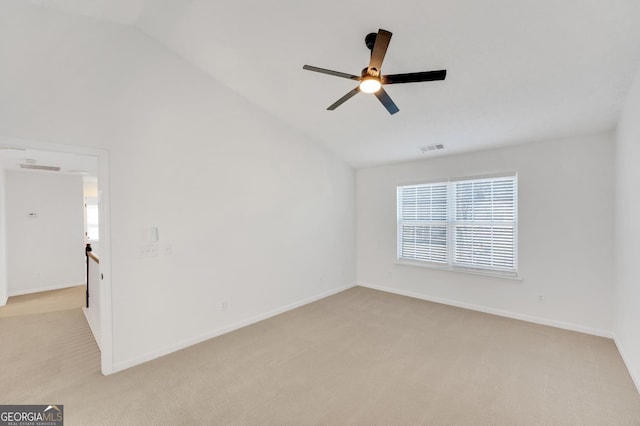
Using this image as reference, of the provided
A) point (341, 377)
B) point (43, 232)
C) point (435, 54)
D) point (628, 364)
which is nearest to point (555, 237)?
point (628, 364)

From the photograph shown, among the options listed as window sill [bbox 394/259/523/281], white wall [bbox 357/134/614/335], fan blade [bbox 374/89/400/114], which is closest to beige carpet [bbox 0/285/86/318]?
fan blade [bbox 374/89/400/114]

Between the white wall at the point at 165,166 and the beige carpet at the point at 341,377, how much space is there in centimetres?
51

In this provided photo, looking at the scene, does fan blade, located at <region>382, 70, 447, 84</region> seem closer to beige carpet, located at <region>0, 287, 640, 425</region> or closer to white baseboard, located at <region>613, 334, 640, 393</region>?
beige carpet, located at <region>0, 287, 640, 425</region>

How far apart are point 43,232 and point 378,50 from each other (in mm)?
7184

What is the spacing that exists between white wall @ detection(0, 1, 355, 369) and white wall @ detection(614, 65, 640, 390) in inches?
152

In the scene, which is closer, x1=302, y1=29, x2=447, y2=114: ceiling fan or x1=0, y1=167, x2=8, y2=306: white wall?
x1=302, y1=29, x2=447, y2=114: ceiling fan

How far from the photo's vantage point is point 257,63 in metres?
3.10

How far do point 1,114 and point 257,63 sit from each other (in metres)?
2.25

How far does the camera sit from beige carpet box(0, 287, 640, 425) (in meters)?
2.12

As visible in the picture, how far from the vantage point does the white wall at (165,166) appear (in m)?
2.38

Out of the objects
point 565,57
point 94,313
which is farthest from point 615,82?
point 94,313

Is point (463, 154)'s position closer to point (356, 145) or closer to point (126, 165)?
point (356, 145)

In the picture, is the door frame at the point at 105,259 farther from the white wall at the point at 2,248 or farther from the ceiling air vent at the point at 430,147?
the ceiling air vent at the point at 430,147

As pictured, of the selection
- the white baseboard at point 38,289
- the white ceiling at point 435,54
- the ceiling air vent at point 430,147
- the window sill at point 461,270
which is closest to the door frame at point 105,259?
the white ceiling at point 435,54
